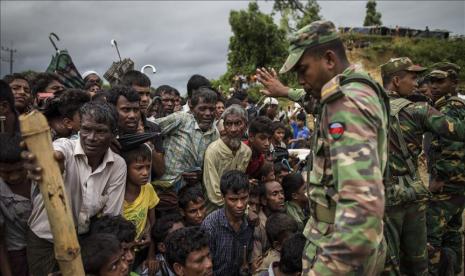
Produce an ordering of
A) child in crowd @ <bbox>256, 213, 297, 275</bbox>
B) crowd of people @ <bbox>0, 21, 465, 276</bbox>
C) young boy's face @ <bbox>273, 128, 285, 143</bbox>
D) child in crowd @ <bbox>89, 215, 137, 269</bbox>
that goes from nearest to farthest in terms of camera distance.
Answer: crowd of people @ <bbox>0, 21, 465, 276</bbox>
child in crowd @ <bbox>89, 215, 137, 269</bbox>
child in crowd @ <bbox>256, 213, 297, 275</bbox>
young boy's face @ <bbox>273, 128, 285, 143</bbox>

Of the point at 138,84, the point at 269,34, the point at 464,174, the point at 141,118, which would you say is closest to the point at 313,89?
the point at 141,118

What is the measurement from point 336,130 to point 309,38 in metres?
0.55

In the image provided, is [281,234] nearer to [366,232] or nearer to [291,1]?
[366,232]

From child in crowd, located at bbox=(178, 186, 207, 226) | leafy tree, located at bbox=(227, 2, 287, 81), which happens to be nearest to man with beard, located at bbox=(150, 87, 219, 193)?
child in crowd, located at bbox=(178, 186, 207, 226)

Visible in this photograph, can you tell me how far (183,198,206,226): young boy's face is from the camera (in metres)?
3.80

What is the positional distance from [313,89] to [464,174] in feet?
10.9

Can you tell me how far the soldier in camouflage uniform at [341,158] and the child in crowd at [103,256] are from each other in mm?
1228

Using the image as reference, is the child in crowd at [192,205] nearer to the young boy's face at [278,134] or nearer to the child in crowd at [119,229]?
the child in crowd at [119,229]

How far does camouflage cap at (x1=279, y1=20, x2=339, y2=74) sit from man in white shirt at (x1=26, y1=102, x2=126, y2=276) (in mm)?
1438

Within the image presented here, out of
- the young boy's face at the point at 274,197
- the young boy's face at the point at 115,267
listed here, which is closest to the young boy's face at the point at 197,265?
the young boy's face at the point at 115,267

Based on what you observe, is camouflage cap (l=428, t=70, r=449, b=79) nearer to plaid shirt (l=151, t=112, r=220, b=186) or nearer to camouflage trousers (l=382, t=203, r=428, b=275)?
camouflage trousers (l=382, t=203, r=428, b=275)

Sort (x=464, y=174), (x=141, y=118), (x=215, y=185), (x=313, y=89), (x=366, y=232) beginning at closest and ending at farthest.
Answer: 1. (x=366, y=232)
2. (x=313, y=89)
3. (x=141, y=118)
4. (x=215, y=185)
5. (x=464, y=174)

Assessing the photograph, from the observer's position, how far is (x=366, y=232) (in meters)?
1.61

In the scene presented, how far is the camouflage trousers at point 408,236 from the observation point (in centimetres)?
315
